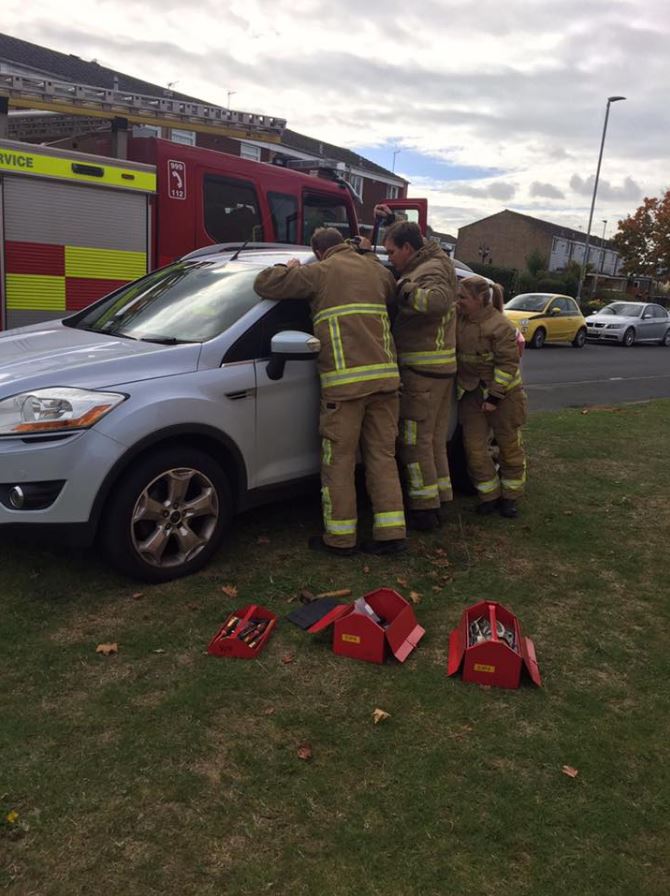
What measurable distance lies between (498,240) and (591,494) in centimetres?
7213

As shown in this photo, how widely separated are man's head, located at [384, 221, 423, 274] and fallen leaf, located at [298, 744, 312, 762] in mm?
2994

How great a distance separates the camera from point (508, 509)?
5.18 m

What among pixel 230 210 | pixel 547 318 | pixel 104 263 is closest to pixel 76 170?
pixel 104 263

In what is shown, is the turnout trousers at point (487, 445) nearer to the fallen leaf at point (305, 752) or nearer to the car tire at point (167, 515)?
the car tire at point (167, 515)

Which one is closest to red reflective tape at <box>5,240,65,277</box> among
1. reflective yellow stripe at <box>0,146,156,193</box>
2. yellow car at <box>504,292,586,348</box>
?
reflective yellow stripe at <box>0,146,156,193</box>

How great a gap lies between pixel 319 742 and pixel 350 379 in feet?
6.58

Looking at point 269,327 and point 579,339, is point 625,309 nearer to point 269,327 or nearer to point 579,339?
point 579,339

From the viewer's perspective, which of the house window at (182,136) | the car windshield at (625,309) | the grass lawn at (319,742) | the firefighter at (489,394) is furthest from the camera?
the car windshield at (625,309)

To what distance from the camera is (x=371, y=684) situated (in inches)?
118

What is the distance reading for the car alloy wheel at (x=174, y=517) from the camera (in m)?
3.61

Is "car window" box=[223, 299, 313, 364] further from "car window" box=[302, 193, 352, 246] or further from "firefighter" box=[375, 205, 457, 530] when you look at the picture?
"car window" box=[302, 193, 352, 246]

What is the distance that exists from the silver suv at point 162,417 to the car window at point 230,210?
332 centimetres

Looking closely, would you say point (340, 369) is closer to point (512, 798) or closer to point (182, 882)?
point (512, 798)

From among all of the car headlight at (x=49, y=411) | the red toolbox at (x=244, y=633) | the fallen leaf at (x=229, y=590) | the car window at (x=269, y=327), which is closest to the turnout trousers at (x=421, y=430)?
the car window at (x=269, y=327)
